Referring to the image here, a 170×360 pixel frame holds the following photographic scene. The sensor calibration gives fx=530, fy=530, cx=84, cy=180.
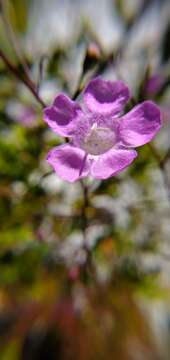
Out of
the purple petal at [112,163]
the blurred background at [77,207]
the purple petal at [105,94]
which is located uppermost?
the purple petal at [105,94]

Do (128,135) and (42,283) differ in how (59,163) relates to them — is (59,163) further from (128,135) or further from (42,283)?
(42,283)

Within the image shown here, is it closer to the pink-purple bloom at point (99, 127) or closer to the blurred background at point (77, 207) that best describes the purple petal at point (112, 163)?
the pink-purple bloom at point (99, 127)

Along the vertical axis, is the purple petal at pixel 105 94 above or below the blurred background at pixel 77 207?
above

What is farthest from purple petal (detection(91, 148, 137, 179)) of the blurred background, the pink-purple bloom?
the blurred background

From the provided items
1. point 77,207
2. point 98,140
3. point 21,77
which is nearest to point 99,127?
point 98,140

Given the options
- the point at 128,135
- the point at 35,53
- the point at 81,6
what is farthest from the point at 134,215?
the point at 81,6

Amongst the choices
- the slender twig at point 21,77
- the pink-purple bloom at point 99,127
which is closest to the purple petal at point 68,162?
the pink-purple bloom at point 99,127

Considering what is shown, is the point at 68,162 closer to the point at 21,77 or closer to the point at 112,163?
the point at 112,163
